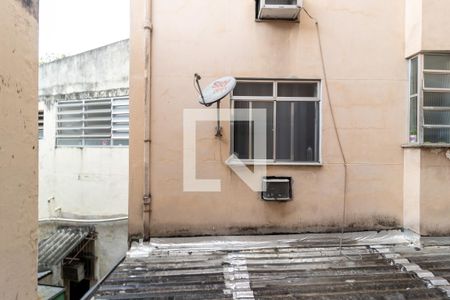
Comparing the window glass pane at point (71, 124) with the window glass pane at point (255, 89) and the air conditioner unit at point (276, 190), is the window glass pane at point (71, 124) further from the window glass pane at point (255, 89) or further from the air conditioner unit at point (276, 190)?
the air conditioner unit at point (276, 190)

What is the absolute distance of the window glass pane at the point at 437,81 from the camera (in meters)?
4.63

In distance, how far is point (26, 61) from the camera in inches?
49.4

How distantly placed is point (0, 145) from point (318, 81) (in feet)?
14.7

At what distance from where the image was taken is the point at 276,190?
4711 mm

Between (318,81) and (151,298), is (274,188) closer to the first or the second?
(318,81)

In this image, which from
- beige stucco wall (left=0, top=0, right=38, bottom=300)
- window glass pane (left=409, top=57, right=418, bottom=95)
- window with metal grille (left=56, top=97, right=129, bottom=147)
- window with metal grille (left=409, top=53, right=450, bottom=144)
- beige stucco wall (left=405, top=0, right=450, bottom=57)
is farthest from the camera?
window with metal grille (left=56, top=97, right=129, bottom=147)

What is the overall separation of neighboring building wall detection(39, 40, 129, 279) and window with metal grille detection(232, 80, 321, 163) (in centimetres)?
376

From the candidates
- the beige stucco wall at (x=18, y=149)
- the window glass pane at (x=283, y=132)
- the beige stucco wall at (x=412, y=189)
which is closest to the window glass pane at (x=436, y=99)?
the beige stucco wall at (x=412, y=189)

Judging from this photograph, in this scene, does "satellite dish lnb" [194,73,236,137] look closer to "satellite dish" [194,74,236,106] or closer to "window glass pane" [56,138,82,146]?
"satellite dish" [194,74,236,106]

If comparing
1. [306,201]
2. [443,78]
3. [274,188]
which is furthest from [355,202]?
[443,78]

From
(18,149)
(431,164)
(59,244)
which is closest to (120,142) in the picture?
(59,244)

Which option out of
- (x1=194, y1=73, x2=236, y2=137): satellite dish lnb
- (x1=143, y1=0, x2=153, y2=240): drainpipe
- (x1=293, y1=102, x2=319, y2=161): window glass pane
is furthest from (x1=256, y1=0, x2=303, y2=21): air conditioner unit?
(x1=143, y1=0, x2=153, y2=240): drainpipe

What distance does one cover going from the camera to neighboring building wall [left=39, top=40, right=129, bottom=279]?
300 inches

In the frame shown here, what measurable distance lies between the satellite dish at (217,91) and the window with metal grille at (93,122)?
373 centimetres
